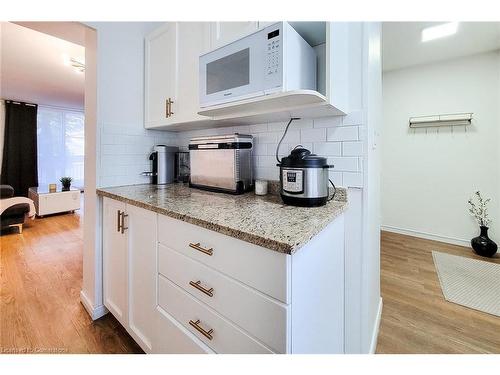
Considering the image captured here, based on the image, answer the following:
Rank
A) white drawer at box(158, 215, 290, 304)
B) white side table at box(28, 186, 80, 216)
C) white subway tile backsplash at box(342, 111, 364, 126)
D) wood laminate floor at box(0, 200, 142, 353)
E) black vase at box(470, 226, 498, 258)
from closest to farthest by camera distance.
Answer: white drawer at box(158, 215, 290, 304)
white subway tile backsplash at box(342, 111, 364, 126)
wood laminate floor at box(0, 200, 142, 353)
black vase at box(470, 226, 498, 258)
white side table at box(28, 186, 80, 216)

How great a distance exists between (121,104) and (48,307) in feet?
5.04

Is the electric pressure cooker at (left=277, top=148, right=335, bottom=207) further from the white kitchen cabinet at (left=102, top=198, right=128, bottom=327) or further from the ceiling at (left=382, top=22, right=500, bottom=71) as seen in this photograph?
the ceiling at (left=382, top=22, right=500, bottom=71)

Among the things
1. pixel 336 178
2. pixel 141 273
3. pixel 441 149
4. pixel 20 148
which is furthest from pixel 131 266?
pixel 20 148

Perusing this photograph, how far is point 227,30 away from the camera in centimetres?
124

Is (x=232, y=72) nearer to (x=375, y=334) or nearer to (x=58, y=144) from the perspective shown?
(x=375, y=334)


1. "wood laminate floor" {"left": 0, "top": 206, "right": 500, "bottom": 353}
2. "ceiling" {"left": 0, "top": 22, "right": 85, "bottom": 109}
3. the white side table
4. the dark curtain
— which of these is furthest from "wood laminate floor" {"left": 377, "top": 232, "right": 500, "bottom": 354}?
the dark curtain

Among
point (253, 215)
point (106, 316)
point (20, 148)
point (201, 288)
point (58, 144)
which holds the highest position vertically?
→ point (58, 144)

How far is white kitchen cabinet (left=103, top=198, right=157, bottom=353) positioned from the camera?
1135 millimetres

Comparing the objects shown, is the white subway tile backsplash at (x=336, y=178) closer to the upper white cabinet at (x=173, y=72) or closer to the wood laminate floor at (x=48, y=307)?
the upper white cabinet at (x=173, y=72)

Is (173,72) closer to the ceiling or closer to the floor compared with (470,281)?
closer to the ceiling

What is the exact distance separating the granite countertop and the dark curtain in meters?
5.56

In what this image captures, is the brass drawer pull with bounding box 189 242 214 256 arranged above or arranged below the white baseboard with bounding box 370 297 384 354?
above

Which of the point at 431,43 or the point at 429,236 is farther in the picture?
the point at 429,236
